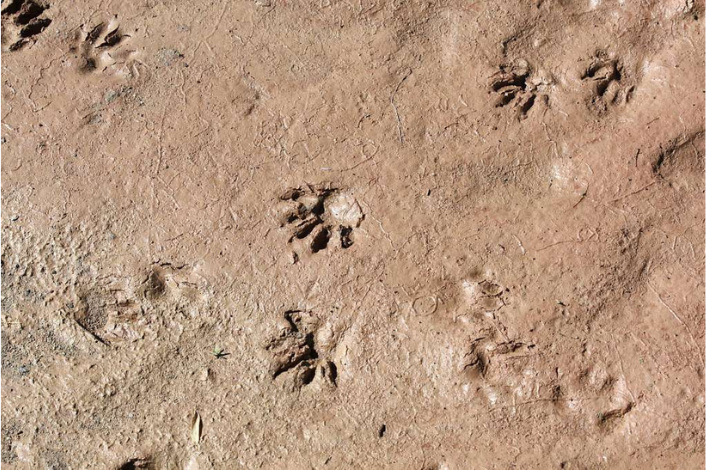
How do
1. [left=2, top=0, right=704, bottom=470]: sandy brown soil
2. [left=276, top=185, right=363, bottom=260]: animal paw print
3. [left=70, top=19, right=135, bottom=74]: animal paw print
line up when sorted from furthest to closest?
[left=70, top=19, right=135, bottom=74]: animal paw print → [left=276, top=185, right=363, bottom=260]: animal paw print → [left=2, top=0, right=704, bottom=470]: sandy brown soil

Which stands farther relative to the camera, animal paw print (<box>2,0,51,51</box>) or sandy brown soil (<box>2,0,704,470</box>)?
animal paw print (<box>2,0,51,51</box>)

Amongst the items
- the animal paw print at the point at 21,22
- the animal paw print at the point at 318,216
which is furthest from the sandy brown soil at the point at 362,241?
the animal paw print at the point at 21,22

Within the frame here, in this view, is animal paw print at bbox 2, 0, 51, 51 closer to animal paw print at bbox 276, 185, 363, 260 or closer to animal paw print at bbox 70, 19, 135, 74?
animal paw print at bbox 70, 19, 135, 74

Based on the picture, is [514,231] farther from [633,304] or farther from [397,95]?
[397,95]

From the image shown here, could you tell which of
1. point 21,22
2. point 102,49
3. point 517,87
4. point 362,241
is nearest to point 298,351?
point 362,241

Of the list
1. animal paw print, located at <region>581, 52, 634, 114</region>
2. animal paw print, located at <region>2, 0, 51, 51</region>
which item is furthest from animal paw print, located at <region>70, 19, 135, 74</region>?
animal paw print, located at <region>581, 52, 634, 114</region>

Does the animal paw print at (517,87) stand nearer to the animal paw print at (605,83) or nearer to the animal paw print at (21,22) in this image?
the animal paw print at (605,83)
